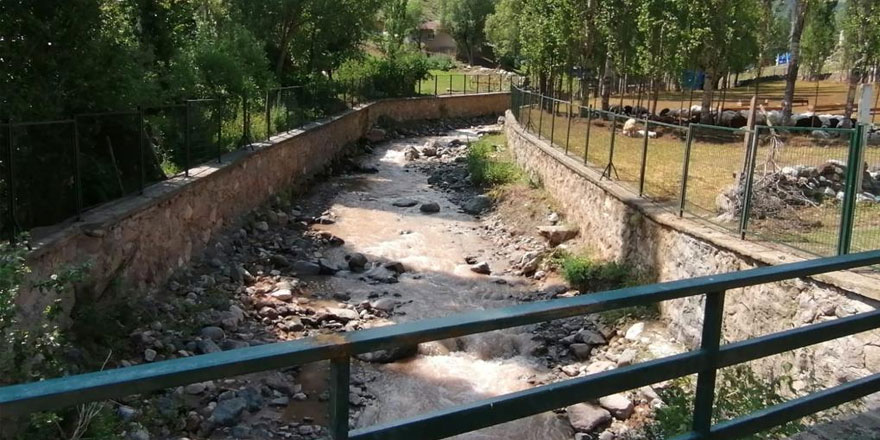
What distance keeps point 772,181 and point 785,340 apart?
22.9ft

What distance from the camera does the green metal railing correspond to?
1.75 metres

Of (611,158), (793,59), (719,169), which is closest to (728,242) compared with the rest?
(719,169)

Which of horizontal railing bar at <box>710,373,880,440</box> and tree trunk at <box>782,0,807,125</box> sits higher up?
tree trunk at <box>782,0,807,125</box>

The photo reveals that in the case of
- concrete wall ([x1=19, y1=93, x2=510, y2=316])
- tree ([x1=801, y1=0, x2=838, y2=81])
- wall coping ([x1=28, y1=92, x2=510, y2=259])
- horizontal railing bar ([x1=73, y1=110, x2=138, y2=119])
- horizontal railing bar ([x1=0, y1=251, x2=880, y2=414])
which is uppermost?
tree ([x1=801, y1=0, x2=838, y2=81])

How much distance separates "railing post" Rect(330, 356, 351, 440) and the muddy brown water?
4.22 m

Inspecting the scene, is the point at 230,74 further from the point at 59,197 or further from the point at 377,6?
the point at 377,6

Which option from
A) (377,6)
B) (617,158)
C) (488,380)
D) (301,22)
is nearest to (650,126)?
(617,158)

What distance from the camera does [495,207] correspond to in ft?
62.3

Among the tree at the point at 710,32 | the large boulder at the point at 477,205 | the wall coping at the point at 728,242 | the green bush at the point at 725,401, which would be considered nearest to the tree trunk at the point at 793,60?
the tree at the point at 710,32

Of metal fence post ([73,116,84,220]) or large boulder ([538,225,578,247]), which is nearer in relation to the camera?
metal fence post ([73,116,84,220])

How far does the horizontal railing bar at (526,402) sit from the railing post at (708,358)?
0.04 m

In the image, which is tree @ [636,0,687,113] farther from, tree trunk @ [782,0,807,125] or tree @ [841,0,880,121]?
tree @ [841,0,880,121]

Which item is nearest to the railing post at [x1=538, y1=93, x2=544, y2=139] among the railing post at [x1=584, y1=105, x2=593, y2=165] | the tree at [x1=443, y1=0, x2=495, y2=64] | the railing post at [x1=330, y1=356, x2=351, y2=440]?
the railing post at [x1=584, y1=105, x2=593, y2=165]

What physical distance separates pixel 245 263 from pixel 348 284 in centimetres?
181
